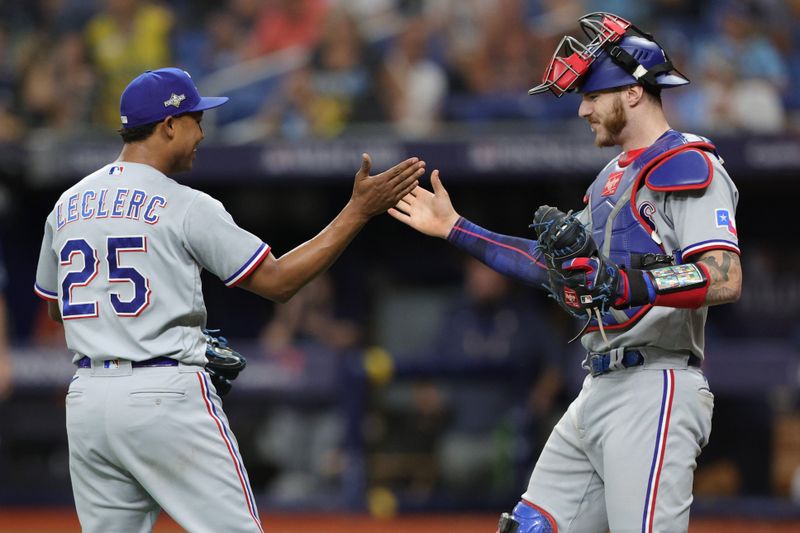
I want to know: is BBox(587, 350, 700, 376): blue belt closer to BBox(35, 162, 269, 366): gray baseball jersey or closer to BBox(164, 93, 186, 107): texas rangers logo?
BBox(35, 162, 269, 366): gray baseball jersey

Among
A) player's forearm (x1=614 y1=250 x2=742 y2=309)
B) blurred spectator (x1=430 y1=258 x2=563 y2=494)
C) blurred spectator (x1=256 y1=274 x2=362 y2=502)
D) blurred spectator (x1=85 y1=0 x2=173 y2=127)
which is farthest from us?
blurred spectator (x1=85 y1=0 x2=173 y2=127)

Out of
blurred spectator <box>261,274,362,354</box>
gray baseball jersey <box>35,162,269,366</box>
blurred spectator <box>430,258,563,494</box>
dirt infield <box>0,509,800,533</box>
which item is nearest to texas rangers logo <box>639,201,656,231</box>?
gray baseball jersey <box>35,162,269,366</box>

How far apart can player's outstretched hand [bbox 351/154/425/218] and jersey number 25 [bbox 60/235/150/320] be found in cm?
72

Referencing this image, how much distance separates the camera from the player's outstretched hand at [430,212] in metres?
4.21

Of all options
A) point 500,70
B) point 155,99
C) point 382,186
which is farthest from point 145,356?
point 500,70

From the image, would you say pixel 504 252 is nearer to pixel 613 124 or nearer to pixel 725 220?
pixel 613 124

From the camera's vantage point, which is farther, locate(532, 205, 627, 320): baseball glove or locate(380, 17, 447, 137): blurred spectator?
locate(380, 17, 447, 137): blurred spectator

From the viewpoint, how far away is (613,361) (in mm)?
3721

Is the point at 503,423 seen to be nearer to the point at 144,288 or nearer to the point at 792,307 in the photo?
the point at 792,307

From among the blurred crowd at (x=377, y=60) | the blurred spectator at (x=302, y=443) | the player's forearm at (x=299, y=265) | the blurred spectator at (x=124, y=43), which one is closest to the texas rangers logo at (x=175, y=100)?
the player's forearm at (x=299, y=265)

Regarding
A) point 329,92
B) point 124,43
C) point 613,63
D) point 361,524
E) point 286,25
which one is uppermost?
point 286,25

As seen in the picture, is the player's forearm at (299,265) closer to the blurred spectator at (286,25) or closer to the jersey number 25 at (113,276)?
the jersey number 25 at (113,276)

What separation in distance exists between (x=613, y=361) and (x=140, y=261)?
4.83 ft

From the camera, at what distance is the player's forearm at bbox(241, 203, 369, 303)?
378 centimetres
